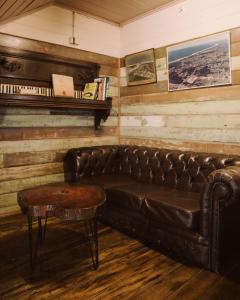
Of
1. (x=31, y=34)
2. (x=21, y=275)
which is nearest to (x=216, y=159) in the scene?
(x=21, y=275)

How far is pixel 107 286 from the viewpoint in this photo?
1905 millimetres

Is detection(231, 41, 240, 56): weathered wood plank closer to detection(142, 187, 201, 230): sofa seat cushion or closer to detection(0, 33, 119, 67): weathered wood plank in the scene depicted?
detection(142, 187, 201, 230): sofa seat cushion

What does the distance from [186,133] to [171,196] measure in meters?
1.05

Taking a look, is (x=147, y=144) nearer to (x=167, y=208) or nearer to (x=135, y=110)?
(x=135, y=110)

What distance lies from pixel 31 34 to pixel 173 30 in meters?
1.72

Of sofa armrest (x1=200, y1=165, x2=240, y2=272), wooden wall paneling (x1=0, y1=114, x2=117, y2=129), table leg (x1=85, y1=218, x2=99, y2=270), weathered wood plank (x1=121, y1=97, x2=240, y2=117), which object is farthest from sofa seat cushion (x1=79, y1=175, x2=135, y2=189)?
sofa armrest (x1=200, y1=165, x2=240, y2=272)

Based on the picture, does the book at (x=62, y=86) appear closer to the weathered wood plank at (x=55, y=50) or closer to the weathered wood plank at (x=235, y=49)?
the weathered wood plank at (x=55, y=50)

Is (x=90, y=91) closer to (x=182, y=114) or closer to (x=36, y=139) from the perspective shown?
(x=36, y=139)

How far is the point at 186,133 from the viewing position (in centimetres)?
332

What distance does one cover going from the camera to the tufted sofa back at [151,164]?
9.13 ft

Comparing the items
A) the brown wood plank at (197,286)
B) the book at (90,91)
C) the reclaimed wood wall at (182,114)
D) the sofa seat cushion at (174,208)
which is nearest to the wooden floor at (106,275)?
the brown wood plank at (197,286)

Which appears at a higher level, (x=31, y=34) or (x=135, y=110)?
(x=31, y=34)

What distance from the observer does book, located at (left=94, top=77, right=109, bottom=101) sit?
142 inches

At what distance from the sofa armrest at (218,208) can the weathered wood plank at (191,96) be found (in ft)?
3.61
